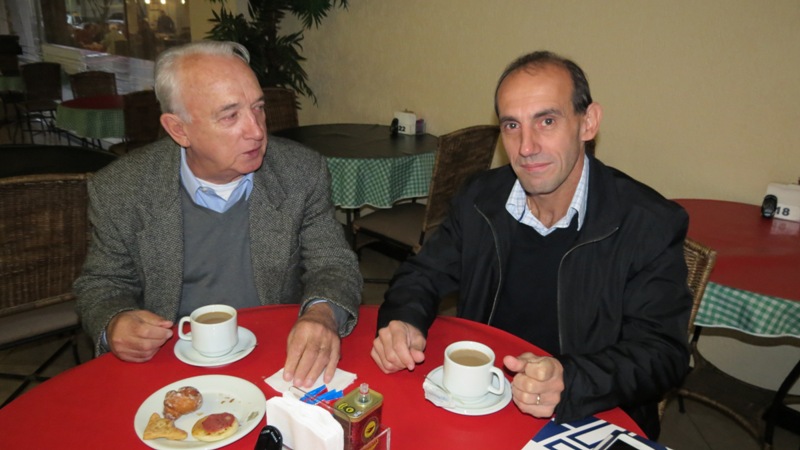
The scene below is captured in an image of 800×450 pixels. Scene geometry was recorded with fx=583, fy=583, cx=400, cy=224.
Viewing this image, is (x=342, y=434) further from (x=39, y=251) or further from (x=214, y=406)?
(x=39, y=251)

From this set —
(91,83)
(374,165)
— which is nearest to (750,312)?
(374,165)

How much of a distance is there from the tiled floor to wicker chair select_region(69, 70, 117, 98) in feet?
12.3

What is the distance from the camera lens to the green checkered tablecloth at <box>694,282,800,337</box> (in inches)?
71.9

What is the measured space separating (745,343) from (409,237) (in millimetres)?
1805

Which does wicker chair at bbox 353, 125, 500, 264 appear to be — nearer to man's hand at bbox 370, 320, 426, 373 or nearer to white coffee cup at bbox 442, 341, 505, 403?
man's hand at bbox 370, 320, 426, 373

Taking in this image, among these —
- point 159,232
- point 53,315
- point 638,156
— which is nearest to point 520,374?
point 159,232

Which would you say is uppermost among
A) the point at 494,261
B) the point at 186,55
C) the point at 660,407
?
the point at 186,55

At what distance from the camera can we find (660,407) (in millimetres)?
1697

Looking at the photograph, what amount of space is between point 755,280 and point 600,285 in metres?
0.82

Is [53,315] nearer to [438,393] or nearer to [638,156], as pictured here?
[438,393]

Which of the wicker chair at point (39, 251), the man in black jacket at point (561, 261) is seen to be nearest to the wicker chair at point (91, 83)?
the wicker chair at point (39, 251)

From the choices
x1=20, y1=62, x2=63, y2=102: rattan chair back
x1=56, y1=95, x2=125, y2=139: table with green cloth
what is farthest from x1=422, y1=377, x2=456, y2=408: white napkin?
x1=20, y1=62, x2=63, y2=102: rattan chair back

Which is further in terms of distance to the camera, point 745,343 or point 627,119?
point 627,119

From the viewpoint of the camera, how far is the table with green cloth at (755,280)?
1.85 m
